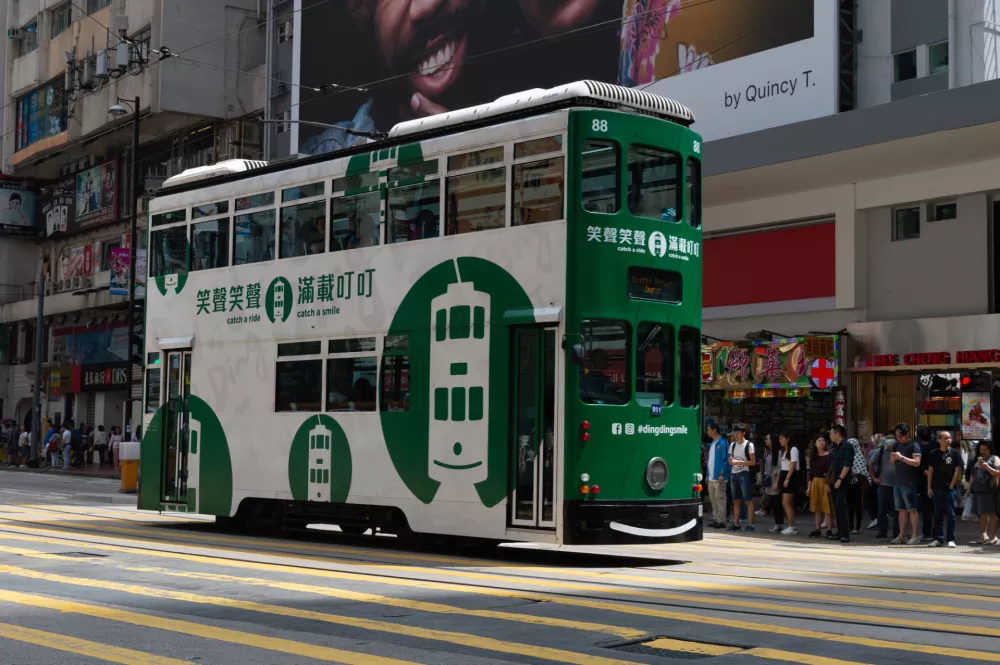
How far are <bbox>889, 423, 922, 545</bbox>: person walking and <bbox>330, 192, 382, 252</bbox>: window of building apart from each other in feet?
26.9

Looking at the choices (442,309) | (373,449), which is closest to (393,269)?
(442,309)

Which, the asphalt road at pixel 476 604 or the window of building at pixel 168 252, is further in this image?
the window of building at pixel 168 252

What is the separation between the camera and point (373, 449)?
1494 cm

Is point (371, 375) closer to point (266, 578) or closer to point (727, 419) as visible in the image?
point (266, 578)

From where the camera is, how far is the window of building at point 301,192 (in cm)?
1576

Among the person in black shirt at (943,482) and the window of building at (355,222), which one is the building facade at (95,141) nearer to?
the window of building at (355,222)

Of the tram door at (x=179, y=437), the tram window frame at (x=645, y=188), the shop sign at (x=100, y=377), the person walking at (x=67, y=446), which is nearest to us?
the tram window frame at (x=645, y=188)

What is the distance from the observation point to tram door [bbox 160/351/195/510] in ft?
57.3

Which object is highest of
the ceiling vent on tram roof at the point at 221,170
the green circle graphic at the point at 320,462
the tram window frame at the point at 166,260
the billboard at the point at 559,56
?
the billboard at the point at 559,56

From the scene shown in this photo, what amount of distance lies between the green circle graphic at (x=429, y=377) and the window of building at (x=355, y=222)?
105 cm

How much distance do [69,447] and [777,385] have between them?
97.6ft

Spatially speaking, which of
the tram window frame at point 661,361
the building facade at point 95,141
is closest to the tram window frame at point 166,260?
the tram window frame at point 661,361

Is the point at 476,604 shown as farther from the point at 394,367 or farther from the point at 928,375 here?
the point at 928,375

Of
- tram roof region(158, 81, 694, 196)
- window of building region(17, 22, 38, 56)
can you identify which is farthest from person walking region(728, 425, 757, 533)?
window of building region(17, 22, 38, 56)
